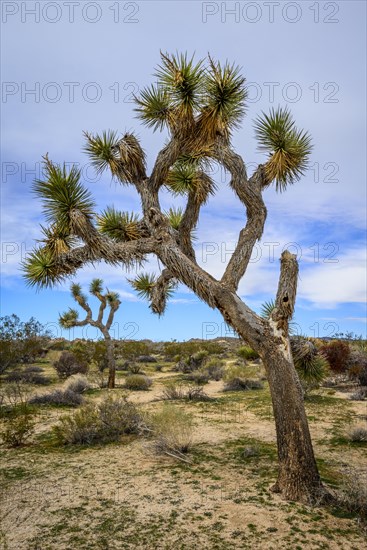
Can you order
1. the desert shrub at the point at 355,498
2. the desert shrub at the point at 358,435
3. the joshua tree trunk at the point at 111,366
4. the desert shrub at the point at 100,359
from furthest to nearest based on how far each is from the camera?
1. the desert shrub at the point at 100,359
2. the joshua tree trunk at the point at 111,366
3. the desert shrub at the point at 358,435
4. the desert shrub at the point at 355,498

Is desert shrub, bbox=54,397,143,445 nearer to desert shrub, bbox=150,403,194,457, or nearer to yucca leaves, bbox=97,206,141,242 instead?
desert shrub, bbox=150,403,194,457

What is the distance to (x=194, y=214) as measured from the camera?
9367 mm

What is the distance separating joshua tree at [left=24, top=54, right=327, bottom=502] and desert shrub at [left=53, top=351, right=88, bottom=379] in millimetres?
13167

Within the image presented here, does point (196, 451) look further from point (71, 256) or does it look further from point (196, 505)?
point (71, 256)

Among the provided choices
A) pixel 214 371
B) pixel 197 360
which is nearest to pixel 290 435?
pixel 214 371

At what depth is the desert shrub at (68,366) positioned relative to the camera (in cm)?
2133

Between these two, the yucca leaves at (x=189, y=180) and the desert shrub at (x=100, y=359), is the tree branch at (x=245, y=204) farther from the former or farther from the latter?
the desert shrub at (x=100, y=359)

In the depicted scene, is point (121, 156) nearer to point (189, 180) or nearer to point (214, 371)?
point (189, 180)

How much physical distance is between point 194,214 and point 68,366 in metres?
14.8

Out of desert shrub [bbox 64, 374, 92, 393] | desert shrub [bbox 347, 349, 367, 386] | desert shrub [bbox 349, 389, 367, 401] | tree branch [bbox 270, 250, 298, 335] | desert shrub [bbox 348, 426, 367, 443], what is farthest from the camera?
desert shrub [bbox 347, 349, 367, 386]

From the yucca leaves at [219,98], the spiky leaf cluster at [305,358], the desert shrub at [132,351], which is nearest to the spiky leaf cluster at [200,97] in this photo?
the yucca leaves at [219,98]

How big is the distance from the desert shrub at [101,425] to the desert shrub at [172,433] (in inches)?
33.3

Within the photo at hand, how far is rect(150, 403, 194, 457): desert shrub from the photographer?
27.4 ft

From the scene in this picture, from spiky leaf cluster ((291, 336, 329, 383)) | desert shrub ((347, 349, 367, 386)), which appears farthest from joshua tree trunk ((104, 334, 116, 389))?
spiky leaf cluster ((291, 336, 329, 383))
